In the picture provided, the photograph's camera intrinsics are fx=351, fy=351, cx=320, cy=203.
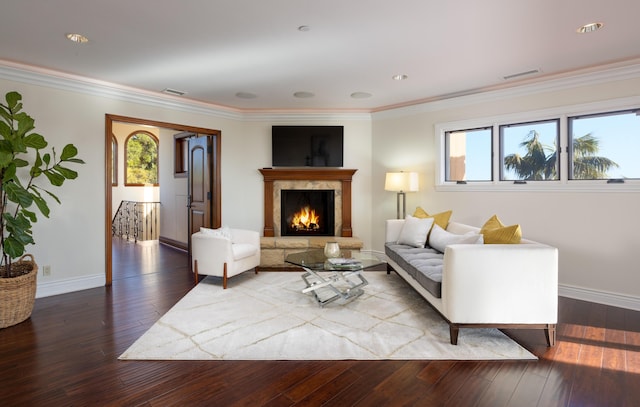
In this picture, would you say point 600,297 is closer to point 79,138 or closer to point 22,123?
point 22,123

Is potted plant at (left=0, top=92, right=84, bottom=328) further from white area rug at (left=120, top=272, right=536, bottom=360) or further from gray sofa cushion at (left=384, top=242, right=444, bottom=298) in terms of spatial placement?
gray sofa cushion at (left=384, top=242, right=444, bottom=298)

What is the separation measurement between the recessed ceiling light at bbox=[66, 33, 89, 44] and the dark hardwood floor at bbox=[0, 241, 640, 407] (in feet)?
8.68

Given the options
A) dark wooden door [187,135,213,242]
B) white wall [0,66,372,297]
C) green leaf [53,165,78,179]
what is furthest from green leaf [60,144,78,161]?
dark wooden door [187,135,213,242]

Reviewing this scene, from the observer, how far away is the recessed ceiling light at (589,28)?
2.98m

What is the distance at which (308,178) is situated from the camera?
611 centimetres

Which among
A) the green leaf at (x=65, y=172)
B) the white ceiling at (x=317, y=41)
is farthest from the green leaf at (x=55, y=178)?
the white ceiling at (x=317, y=41)

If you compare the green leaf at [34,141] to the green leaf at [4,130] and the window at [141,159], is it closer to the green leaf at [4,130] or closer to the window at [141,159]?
the green leaf at [4,130]

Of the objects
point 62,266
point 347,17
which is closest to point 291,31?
point 347,17

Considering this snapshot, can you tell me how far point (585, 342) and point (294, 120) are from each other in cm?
491

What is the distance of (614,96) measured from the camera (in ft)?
12.7

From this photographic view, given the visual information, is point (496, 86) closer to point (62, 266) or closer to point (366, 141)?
point (366, 141)

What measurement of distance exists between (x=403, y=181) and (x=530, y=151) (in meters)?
1.69

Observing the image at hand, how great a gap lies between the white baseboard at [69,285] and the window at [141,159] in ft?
17.4

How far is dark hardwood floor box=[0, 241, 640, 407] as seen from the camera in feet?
6.84
